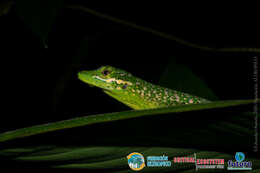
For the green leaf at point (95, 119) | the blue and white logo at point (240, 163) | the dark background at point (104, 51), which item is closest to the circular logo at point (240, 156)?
the blue and white logo at point (240, 163)

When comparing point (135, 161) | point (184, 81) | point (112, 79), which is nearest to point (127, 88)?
Result: point (112, 79)

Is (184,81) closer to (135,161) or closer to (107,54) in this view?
(107,54)

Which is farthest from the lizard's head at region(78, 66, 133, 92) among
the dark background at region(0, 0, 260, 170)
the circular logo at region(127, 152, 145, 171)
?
the circular logo at region(127, 152, 145, 171)

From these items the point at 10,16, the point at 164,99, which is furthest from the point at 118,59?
the point at 10,16

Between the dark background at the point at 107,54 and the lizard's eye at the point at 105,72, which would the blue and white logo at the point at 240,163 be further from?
the lizard's eye at the point at 105,72

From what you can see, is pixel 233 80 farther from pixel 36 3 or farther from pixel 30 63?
pixel 30 63

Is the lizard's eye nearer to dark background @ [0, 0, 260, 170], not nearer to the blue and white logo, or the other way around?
dark background @ [0, 0, 260, 170]

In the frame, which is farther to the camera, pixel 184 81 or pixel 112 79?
pixel 112 79
